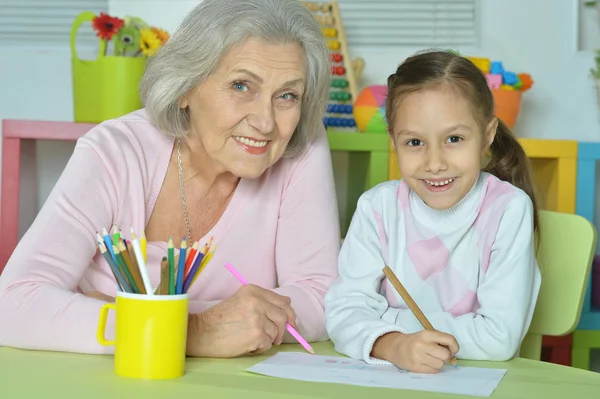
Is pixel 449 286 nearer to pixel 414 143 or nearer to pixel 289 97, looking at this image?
pixel 414 143

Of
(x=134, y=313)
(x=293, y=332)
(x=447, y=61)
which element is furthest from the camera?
(x=447, y=61)

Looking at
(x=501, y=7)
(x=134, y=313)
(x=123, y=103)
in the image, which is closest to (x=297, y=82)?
(x=134, y=313)

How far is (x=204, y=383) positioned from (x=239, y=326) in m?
0.18

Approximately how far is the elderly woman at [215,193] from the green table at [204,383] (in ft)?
0.21

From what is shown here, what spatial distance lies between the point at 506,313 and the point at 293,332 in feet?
1.07

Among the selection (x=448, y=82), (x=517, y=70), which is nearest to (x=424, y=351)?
(x=448, y=82)

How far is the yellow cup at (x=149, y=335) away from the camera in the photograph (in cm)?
107

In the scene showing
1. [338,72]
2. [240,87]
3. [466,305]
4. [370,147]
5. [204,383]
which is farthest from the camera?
[338,72]

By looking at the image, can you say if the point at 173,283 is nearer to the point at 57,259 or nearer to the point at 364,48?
the point at 57,259

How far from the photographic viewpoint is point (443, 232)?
1447 mm

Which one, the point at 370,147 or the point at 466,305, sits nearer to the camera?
the point at 466,305

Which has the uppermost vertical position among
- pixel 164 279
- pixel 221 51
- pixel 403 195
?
pixel 221 51

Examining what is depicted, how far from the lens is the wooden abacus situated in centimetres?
255

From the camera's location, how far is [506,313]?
4.33 ft
